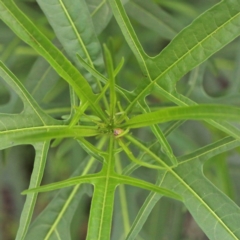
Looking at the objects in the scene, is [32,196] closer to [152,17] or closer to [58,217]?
[58,217]

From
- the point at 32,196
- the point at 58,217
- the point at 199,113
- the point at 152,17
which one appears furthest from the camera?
the point at 152,17

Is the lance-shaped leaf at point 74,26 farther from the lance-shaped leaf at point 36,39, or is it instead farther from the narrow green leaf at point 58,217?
the narrow green leaf at point 58,217

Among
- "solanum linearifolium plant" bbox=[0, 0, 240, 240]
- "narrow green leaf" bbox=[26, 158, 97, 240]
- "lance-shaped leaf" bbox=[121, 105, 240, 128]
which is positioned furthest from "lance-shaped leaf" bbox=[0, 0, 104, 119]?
"narrow green leaf" bbox=[26, 158, 97, 240]

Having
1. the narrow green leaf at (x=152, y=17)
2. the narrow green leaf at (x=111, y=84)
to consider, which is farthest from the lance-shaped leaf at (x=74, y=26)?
the narrow green leaf at (x=152, y=17)

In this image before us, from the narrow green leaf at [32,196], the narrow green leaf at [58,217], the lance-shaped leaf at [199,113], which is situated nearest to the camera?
the lance-shaped leaf at [199,113]

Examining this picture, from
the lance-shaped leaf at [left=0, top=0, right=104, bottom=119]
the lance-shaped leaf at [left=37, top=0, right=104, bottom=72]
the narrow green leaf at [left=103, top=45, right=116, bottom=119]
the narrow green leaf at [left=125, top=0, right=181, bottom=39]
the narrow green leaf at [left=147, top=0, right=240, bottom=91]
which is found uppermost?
the narrow green leaf at [left=125, top=0, right=181, bottom=39]

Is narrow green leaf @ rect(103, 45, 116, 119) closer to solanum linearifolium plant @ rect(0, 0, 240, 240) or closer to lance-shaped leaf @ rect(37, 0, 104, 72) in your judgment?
solanum linearifolium plant @ rect(0, 0, 240, 240)

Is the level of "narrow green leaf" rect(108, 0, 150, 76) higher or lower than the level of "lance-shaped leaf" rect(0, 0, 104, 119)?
higher

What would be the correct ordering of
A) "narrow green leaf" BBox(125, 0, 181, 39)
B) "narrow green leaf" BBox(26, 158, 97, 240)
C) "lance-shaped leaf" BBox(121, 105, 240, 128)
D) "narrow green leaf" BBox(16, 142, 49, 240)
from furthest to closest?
"narrow green leaf" BBox(125, 0, 181, 39), "narrow green leaf" BBox(26, 158, 97, 240), "narrow green leaf" BBox(16, 142, 49, 240), "lance-shaped leaf" BBox(121, 105, 240, 128)

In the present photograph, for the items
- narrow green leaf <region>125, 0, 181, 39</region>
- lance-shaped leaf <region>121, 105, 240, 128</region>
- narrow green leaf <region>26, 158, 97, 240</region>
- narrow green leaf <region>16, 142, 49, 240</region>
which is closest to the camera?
lance-shaped leaf <region>121, 105, 240, 128</region>

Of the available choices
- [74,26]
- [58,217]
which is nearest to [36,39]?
[74,26]

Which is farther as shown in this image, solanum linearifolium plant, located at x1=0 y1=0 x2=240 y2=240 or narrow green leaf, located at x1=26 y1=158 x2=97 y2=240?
narrow green leaf, located at x1=26 y1=158 x2=97 y2=240
